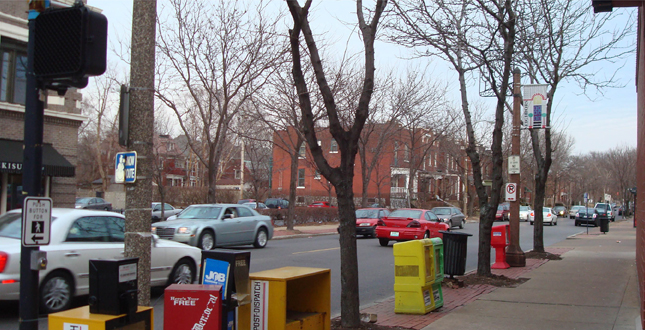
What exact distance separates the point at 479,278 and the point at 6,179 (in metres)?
17.1

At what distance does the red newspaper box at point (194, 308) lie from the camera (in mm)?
4516

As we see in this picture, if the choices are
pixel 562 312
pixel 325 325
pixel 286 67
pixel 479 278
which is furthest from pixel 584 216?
pixel 325 325

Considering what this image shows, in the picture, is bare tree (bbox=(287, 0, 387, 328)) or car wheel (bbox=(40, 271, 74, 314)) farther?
car wheel (bbox=(40, 271, 74, 314))

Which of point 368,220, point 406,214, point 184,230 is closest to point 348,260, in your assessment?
point 184,230

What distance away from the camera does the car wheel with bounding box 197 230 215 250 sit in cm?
1647

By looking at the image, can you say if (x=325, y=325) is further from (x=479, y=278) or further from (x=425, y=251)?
(x=479, y=278)

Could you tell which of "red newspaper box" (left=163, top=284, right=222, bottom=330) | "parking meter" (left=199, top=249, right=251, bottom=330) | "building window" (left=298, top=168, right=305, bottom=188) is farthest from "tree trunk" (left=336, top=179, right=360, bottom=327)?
"building window" (left=298, top=168, right=305, bottom=188)

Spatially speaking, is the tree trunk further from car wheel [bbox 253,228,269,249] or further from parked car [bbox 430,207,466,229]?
parked car [bbox 430,207,466,229]

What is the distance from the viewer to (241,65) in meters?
22.1

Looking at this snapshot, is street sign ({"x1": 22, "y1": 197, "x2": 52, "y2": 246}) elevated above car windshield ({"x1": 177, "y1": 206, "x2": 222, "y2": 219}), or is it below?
above

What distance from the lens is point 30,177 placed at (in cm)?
418

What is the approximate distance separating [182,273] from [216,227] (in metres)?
6.96

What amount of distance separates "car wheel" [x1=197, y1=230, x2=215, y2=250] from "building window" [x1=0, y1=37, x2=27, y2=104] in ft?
30.3

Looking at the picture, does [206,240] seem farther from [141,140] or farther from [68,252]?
[141,140]
